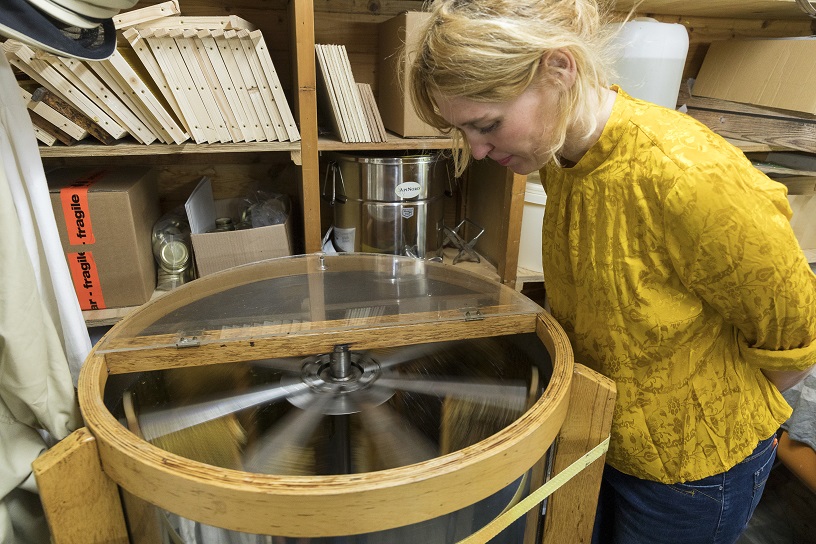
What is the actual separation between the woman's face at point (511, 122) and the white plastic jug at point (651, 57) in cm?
97

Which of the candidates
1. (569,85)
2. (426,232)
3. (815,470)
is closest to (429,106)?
(569,85)

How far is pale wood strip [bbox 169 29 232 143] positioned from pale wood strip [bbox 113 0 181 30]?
1.9 inches

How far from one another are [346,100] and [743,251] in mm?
1014

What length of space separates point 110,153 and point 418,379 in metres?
0.92

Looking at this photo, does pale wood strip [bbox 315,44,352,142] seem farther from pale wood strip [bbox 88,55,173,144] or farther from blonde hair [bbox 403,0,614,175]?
blonde hair [bbox 403,0,614,175]

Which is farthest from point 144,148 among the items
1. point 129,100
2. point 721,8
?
point 721,8

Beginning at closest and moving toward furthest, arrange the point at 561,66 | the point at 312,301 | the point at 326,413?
the point at 561,66 < the point at 326,413 < the point at 312,301

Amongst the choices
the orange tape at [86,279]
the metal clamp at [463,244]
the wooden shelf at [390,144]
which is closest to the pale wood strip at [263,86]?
the wooden shelf at [390,144]

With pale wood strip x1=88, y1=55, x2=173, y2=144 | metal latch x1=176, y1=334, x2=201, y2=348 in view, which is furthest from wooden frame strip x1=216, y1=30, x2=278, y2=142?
metal latch x1=176, y1=334, x2=201, y2=348

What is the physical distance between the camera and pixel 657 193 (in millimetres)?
739

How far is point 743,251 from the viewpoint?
2.31 feet

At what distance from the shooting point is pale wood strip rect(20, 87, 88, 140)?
1.22 meters

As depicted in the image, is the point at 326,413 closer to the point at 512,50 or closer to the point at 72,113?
the point at 512,50

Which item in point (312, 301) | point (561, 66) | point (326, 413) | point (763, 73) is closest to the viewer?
point (561, 66)
